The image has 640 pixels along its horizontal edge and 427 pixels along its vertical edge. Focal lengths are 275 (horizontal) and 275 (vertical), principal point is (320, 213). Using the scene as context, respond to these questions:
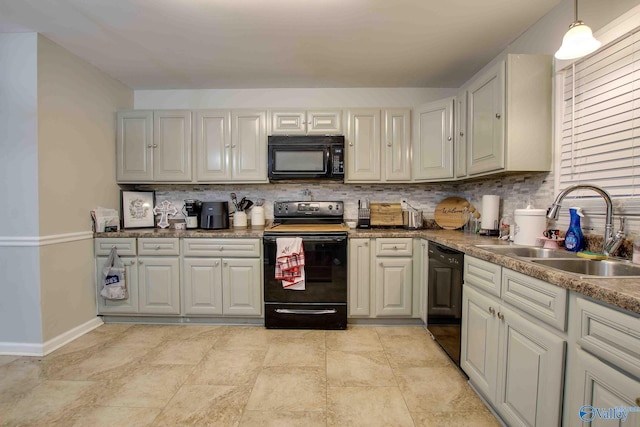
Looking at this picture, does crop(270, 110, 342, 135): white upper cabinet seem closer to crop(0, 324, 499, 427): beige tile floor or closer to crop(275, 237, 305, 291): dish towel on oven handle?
crop(275, 237, 305, 291): dish towel on oven handle

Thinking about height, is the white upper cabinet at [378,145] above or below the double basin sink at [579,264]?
above

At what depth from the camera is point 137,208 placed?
2908 millimetres

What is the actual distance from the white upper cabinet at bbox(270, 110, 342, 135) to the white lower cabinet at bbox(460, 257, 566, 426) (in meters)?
1.73

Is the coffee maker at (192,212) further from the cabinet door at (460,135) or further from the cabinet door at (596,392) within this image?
the cabinet door at (596,392)

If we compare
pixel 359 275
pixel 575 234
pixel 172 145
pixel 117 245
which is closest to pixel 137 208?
pixel 117 245

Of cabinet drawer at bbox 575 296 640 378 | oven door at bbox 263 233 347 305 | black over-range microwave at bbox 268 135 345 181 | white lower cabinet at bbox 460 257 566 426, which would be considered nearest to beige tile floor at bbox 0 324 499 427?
white lower cabinet at bbox 460 257 566 426

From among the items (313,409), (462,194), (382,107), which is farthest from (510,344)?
(382,107)

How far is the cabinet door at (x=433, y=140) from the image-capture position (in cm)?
252

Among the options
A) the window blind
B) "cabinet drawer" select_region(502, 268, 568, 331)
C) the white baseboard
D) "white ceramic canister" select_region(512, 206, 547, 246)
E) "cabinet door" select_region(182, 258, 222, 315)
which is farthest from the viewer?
"cabinet door" select_region(182, 258, 222, 315)

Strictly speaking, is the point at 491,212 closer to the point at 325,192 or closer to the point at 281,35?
the point at 325,192

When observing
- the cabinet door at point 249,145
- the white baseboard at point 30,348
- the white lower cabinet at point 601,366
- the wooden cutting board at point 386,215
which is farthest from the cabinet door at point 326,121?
the white baseboard at point 30,348

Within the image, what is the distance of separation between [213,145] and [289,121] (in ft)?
2.64

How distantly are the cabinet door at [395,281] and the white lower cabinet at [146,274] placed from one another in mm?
1832

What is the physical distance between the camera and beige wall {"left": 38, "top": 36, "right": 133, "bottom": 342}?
2084 millimetres
